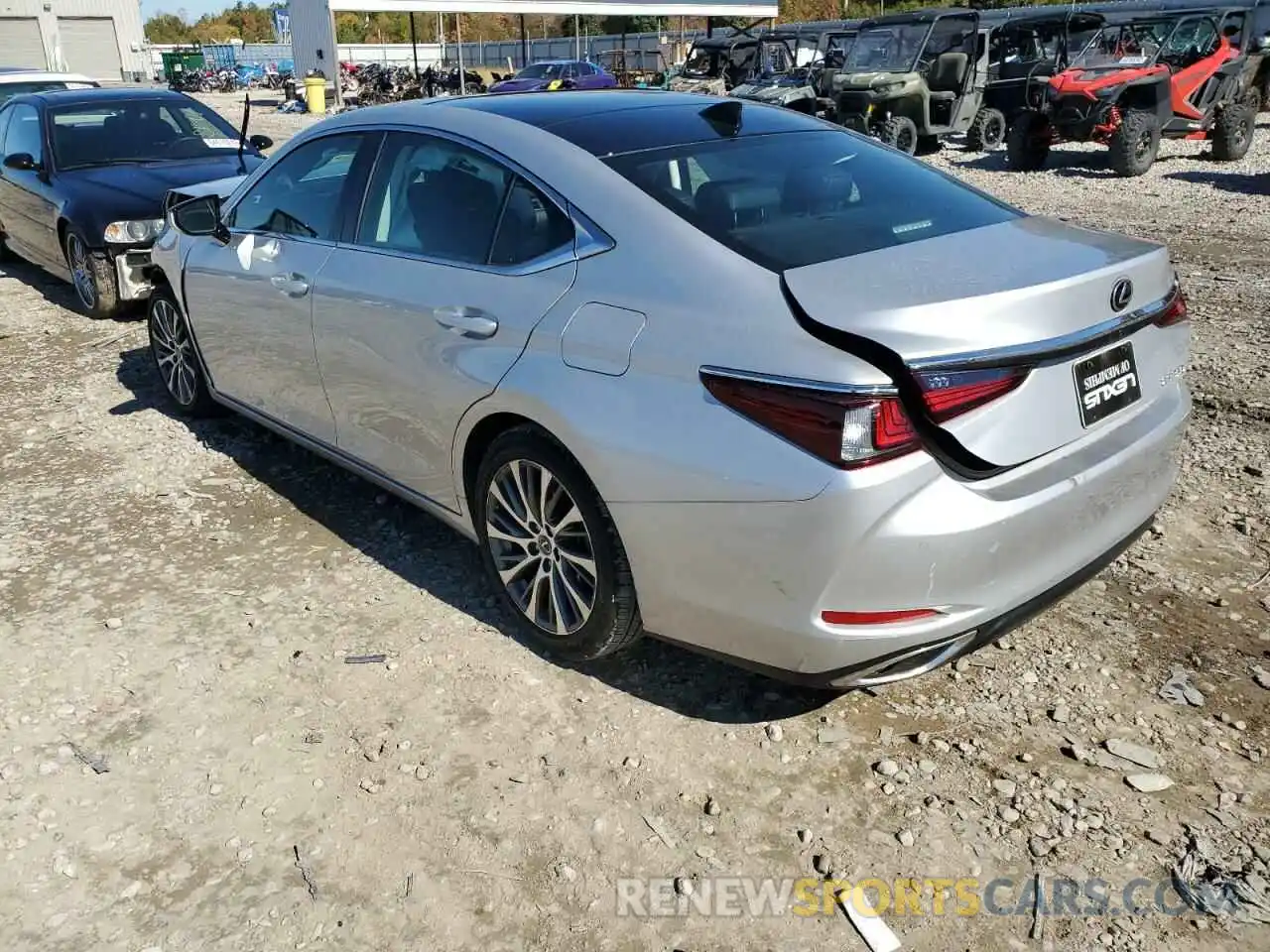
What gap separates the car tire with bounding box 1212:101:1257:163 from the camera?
566 inches

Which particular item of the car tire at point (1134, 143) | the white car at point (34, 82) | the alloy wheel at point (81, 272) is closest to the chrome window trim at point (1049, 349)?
the alloy wheel at point (81, 272)

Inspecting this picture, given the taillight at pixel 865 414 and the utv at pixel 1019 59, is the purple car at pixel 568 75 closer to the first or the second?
the utv at pixel 1019 59

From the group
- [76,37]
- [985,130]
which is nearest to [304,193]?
[985,130]

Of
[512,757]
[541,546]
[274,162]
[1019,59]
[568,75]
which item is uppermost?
[1019,59]

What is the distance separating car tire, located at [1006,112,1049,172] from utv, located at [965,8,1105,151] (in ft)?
4.49

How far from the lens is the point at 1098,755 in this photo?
9.16 feet

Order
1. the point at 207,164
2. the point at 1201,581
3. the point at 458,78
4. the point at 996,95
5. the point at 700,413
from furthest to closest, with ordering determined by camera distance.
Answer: the point at 458,78 → the point at 996,95 → the point at 207,164 → the point at 1201,581 → the point at 700,413

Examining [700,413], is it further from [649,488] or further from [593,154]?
[593,154]

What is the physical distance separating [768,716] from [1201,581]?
168 centimetres

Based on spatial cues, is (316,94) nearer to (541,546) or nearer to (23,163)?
(23,163)

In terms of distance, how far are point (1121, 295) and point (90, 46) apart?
64.1 metres

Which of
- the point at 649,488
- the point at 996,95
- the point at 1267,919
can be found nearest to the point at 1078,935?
the point at 1267,919

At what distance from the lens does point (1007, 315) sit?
239cm

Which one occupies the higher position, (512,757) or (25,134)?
(25,134)
